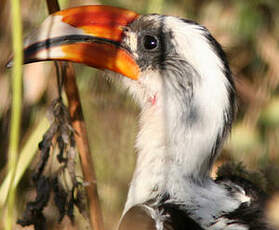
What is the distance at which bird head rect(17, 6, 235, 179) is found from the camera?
1.81 meters

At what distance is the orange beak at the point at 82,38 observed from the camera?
1798 millimetres

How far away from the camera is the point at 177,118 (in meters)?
1.86

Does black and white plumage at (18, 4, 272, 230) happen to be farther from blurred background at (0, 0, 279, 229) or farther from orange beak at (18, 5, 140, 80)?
blurred background at (0, 0, 279, 229)

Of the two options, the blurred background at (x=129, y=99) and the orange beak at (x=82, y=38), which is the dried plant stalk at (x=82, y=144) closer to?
the orange beak at (x=82, y=38)

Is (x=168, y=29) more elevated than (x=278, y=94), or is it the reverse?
(x=168, y=29)

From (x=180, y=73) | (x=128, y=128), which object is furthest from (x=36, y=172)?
(x=128, y=128)

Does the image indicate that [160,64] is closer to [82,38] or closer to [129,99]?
[82,38]

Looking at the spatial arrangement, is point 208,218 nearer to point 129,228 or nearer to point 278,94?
point 129,228

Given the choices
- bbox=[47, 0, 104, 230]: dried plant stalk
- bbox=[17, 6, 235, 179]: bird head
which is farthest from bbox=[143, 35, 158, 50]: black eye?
bbox=[47, 0, 104, 230]: dried plant stalk

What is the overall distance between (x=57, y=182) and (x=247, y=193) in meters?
0.62

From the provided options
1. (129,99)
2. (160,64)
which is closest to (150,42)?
(160,64)

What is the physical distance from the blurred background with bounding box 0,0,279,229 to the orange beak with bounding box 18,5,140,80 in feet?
1.49

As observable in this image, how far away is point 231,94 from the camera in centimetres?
186

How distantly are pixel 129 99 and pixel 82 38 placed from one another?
544mm
